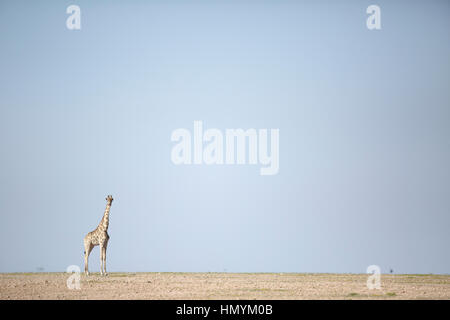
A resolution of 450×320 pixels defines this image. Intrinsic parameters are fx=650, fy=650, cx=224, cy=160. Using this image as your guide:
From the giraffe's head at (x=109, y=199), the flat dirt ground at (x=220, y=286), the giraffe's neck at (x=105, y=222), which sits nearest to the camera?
the flat dirt ground at (x=220, y=286)

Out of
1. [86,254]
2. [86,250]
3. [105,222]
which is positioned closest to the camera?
[86,254]

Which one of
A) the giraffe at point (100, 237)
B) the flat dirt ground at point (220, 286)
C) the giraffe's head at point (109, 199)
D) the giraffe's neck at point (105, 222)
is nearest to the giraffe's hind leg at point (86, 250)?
the giraffe at point (100, 237)

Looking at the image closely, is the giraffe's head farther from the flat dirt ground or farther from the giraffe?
the flat dirt ground

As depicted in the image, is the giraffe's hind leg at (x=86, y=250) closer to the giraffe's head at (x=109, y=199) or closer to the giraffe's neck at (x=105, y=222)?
the giraffe's neck at (x=105, y=222)

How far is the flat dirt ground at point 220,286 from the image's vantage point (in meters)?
28.2

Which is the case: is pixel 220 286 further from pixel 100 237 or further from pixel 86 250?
pixel 86 250

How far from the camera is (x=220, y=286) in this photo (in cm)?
3162

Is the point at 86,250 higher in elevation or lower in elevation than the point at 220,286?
higher

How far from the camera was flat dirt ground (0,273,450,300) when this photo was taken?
1112 inches

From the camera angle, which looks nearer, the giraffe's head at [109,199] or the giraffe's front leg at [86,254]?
the giraffe's front leg at [86,254]

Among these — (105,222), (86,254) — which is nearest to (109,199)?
(105,222)

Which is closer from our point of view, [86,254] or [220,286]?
[220,286]

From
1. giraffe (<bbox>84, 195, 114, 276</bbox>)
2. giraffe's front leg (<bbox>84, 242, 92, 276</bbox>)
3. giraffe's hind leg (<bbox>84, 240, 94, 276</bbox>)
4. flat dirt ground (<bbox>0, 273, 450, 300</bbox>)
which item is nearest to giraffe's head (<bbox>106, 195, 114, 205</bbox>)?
giraffe (<bbox>84, 195, 114, 276</bbox>)

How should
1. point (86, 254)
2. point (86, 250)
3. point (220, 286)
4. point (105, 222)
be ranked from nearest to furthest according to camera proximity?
point (220, 286), point (86, 254), point (86, 250), point (105, 222)
